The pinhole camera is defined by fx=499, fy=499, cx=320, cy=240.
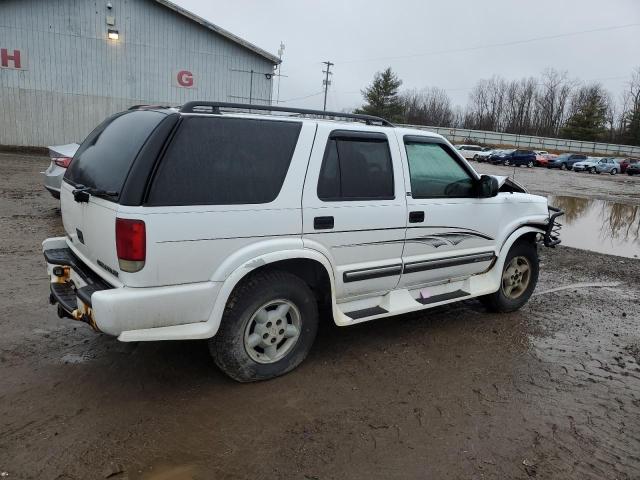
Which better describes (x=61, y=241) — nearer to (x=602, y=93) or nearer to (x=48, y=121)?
(x=48, y=121)

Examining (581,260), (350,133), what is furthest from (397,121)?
(350,133)

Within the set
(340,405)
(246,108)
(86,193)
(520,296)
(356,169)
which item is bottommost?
(340,405)

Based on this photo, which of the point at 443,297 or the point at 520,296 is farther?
the point at 520,296

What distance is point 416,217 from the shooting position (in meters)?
4.32

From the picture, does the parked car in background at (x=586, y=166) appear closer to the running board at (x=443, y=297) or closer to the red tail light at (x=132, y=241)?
the running board at (x=443, y=297)

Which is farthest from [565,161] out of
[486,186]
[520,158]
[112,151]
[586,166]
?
[112,151]

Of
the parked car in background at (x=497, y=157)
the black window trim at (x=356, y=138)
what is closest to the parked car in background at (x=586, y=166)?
the parked car in background at (x=497, y=157)

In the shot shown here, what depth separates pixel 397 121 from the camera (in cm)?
6431

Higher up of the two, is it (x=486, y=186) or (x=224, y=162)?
(x=224, y=162)

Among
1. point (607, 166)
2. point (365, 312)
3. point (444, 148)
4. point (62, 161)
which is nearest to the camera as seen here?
point (365, 312)

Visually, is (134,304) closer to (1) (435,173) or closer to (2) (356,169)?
(2) (356,169)

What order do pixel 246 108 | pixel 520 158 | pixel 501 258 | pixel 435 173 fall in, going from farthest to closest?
Answer: pixel 520 158 < pixel 501 258 < pixel 435 173 < pixel 246 108

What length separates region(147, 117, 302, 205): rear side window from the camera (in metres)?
3.16

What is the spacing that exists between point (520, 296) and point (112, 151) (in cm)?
451
